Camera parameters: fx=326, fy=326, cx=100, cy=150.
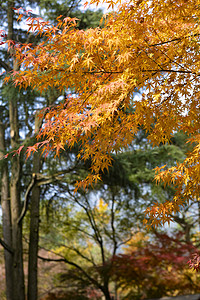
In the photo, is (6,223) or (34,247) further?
(6,223)

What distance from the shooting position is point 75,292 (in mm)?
7586

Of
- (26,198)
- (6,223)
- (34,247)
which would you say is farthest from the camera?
(6,223)

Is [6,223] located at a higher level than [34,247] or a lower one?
higher

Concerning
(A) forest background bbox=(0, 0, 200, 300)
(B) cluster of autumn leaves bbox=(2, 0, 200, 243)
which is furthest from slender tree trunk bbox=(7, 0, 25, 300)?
(B) cluster of autumn leaves bbox=(2, 0, 200, 243)

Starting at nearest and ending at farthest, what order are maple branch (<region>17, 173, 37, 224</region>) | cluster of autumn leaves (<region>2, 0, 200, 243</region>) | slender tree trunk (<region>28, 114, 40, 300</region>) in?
cluster of autumn leaves (<region>2, 0, 200, 243</region>), maple branch (<region>17, 173, 37, 224</region>), slender tree trunk (<region>28, 114, 40, 300</region>)

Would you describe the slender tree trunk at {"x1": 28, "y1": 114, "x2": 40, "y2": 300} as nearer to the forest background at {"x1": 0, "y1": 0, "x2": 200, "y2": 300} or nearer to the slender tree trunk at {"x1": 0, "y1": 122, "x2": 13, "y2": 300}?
the forest background at {"x1": 0, "y1": 0, "x2": 200, "y2": 300}

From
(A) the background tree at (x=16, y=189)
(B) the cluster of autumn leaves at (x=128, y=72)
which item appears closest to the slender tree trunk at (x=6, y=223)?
(A) the background tree at (x=16, y=189)

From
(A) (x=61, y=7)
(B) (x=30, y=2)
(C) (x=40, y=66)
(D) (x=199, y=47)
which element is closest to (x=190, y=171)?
(D) (x=199, y=47)

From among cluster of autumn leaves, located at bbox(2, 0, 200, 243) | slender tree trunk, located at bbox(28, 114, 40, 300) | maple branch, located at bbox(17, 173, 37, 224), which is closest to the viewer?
cluster of autumn leaves, located at bbox(2, 0, 200, 243)

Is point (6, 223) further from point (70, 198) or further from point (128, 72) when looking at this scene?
point (128, 72)

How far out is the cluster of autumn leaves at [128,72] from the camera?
8.32 feet

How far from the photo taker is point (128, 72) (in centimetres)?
258

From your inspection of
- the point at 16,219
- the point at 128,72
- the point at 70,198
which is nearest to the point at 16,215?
the point at 16,219

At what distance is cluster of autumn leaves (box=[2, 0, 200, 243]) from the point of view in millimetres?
2535
